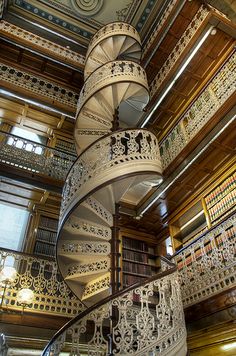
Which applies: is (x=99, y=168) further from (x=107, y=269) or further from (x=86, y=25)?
(x=86, y=25)

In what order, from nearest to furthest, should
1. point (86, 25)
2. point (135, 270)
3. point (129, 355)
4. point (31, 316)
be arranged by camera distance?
point (129, 355), point (31, 316), point (135, 270), point (86, 25)

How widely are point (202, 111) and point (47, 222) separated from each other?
3446 mm

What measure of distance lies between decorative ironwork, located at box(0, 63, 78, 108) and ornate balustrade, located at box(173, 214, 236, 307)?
4173 mm

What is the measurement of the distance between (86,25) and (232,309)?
6.58 m

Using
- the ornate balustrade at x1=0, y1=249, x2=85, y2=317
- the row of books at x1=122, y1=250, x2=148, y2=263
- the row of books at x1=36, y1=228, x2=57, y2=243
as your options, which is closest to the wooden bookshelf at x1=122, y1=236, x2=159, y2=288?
the row of books at x1=122, y1=250, x2=148, y2=263

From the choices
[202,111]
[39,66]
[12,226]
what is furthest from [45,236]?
[39,66]

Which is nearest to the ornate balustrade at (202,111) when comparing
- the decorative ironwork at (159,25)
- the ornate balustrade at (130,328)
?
the decorative ironwork at (159,25)

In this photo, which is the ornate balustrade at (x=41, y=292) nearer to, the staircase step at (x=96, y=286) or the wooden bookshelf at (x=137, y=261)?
the staircase step at (x=96, y=286)

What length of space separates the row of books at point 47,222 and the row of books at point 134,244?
4.67 feet

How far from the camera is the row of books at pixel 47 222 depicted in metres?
5.79

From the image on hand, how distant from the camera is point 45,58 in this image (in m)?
6.68

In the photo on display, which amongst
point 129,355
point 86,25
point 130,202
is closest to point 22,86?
point 86,25

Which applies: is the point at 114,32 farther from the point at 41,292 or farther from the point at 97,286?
the point at 41,292

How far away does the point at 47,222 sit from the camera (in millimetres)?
5859
